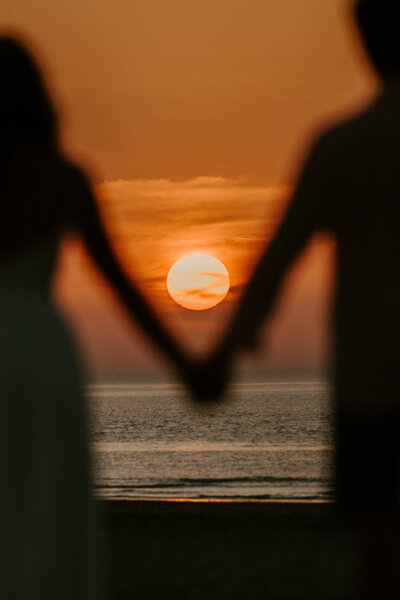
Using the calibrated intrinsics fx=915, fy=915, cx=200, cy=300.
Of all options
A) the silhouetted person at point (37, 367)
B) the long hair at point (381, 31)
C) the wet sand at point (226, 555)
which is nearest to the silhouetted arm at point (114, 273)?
the silhouetted person at point (37, 367)

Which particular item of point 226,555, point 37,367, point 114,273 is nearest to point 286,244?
point 114,273

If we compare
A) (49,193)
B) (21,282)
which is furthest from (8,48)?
(21,282)

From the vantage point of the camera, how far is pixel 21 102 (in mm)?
2264

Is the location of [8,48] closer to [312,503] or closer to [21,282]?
[21,282]

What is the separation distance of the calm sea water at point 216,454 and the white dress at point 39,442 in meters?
0.11

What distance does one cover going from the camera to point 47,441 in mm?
2221

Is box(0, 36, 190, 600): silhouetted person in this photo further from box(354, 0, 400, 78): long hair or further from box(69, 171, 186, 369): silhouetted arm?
box(354, 0, 400, 78): long hair

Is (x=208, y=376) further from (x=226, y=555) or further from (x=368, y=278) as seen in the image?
(x=226, y=555)

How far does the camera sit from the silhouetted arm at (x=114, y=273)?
7.40 feet

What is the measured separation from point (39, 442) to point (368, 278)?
2.97ft

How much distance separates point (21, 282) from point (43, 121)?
1.35ft

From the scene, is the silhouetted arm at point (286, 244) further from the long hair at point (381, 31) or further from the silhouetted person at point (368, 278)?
the long hair at point (381, 31)

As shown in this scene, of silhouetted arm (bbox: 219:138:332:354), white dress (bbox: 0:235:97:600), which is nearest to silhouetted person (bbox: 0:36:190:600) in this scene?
white dress (bbox: 0:235:97:600)

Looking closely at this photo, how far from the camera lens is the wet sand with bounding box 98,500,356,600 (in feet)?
19.6
